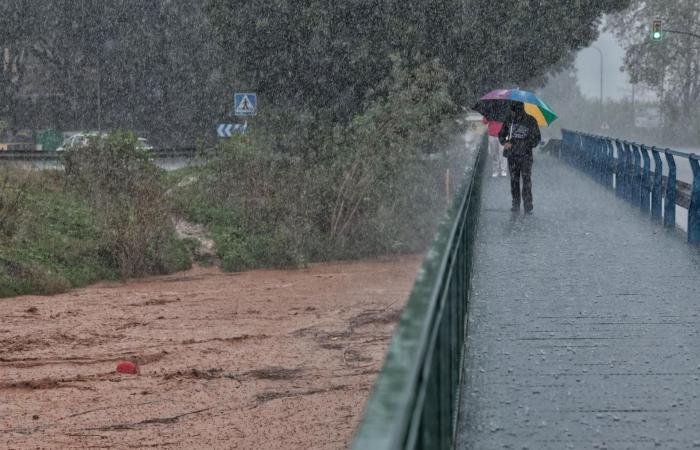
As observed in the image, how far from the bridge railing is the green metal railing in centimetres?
840

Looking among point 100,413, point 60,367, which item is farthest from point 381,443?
point 60,367

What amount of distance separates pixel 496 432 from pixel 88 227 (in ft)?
69.7

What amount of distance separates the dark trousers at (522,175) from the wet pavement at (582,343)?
6.35 ft

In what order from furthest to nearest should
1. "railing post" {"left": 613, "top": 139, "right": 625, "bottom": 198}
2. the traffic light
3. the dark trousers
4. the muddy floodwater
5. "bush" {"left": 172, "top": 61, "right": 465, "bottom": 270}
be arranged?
the traffic light
"bush" {"left": 172, "top": 61, "right": 465, "bottom": 270}
"railing post" {"left": 613, "top": 139, "right": 625, "bottom": 198}
the dark trousers
the muddy floodwater

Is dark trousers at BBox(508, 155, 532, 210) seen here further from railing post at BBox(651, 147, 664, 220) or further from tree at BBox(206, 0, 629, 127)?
tree at BBox(206, 0, 629, 127)

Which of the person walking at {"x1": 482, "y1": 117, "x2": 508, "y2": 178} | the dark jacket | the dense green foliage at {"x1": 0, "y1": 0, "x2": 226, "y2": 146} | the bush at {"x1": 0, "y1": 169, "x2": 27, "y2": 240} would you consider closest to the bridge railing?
the dark jacket

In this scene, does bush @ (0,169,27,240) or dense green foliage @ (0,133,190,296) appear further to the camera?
bush @ (0,169,27,240)

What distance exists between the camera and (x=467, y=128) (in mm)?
35094

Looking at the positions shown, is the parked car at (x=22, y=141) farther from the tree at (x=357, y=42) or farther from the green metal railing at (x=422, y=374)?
the green metal railing at (x=422, y=374)

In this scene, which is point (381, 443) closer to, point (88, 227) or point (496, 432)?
point (496, 432)

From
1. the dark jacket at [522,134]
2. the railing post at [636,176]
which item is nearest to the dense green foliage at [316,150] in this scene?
the railing post at [636,176]

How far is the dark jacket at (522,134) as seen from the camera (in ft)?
55.0

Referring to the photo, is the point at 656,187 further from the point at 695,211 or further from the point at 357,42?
the point at 357,42

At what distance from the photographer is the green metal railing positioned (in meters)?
2.58
